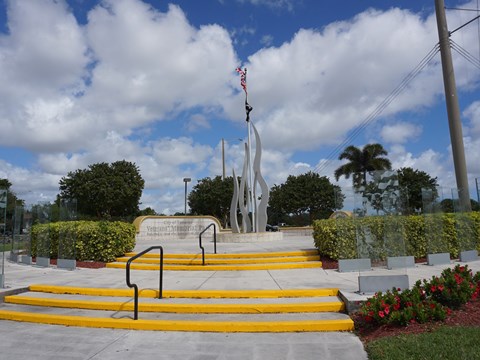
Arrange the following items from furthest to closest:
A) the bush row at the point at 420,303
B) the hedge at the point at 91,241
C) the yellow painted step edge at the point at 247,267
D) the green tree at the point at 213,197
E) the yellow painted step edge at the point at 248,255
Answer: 1. the green tree at the point at 213,197
2. the hedge at the point at 91,241
3. the yellow painted step edge at the point at 248,255
4. the yellow painted step edge at the point at 247,267
5. the bush row at the point at 420,303

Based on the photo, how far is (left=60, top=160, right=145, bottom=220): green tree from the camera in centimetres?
4178

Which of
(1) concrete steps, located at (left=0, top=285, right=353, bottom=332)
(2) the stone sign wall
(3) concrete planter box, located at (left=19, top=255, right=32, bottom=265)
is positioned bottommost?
(1) concrete steps, located at (left=0, top=285, right=353, bottom=332)

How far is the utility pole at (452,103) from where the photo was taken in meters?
16.1

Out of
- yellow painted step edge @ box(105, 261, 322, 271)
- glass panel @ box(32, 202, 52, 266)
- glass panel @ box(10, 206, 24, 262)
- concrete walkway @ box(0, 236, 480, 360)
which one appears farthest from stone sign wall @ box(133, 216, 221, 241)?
concrete walkway @ box(0, 236, 480, 360)

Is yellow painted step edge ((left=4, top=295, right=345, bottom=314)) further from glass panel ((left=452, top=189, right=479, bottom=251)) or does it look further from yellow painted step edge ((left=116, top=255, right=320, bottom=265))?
glass panel ((left=452, top=189, right=479, bottom=251))

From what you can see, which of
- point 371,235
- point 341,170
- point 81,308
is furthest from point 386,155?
point 81,308

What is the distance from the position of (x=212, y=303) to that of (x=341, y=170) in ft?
125

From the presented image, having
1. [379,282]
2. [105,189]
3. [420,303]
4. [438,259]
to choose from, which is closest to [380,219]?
[379,282]

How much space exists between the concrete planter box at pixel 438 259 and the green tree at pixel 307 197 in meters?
36.5

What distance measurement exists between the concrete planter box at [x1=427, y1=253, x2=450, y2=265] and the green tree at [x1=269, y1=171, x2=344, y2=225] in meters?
36.5

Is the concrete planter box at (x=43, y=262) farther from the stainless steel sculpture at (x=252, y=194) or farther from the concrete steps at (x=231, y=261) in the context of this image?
the stainless steel sculpture at (x=252, y=194)

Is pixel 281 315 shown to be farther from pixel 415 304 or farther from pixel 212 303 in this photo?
pixel 415 304

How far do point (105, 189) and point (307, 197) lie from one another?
24808 millimetres

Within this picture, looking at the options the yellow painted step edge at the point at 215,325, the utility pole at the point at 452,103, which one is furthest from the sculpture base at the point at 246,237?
the yellow painted step edge at the point at 215,325
